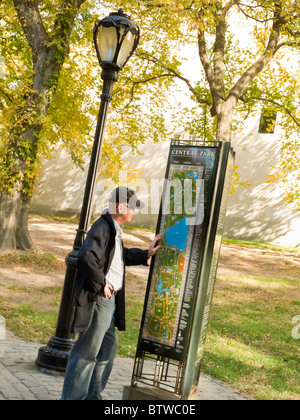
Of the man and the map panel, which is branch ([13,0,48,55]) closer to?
the map panel

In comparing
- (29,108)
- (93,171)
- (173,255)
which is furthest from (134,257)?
(29,108)

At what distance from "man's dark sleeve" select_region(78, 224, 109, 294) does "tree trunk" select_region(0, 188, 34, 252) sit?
403 inches

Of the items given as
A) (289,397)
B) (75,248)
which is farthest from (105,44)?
(289,397)

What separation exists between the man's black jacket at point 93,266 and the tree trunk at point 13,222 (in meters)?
10.2

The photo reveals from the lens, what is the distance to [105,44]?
627 centimetres

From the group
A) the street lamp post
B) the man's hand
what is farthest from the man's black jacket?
the street lamp post

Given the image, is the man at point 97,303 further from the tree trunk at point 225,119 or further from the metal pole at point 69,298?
the tree trunk at point 225,119

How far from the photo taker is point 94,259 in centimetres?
432

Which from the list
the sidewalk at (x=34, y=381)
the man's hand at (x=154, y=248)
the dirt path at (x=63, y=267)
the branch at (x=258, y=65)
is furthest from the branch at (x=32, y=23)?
the man's hand at (x=154, y=248)

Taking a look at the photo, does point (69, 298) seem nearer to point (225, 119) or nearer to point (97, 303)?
point (97, 303)

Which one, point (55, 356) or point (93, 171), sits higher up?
point (93, 171)

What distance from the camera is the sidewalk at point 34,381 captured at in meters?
5.10

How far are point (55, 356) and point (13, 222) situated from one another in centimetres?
906
